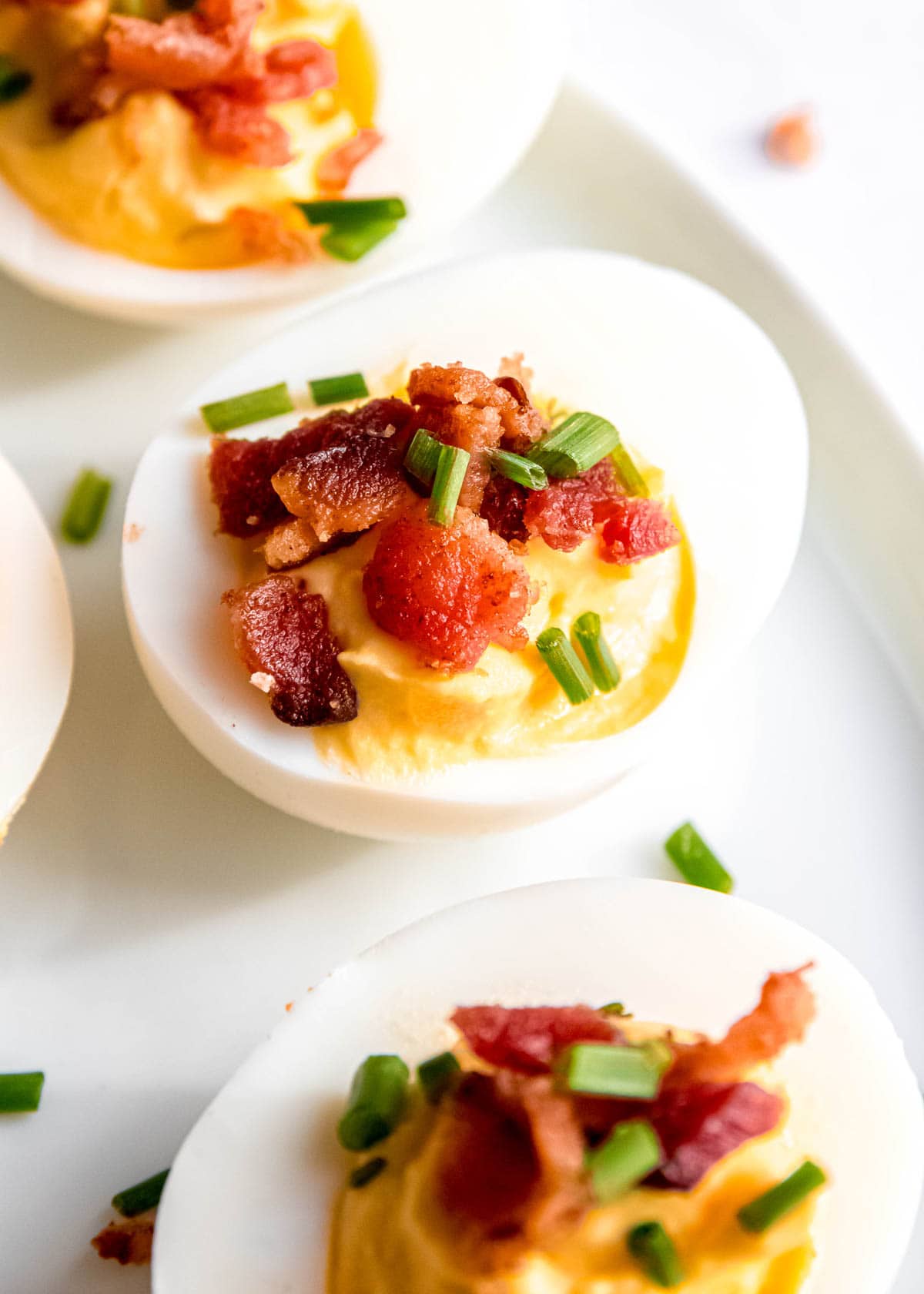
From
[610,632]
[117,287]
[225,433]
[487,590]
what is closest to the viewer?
[487,590]

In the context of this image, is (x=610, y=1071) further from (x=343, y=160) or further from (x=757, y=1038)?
(x=343, y=160)

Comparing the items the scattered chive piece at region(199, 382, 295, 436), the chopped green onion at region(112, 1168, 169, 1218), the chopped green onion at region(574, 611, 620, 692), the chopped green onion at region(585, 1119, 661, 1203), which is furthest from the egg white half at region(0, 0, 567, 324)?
the chopped green onion at region(585, 1119, 661, 1203)

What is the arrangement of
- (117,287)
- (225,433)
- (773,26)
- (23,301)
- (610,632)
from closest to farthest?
(610,632) → (225,433) → (117,287) → (23,301) → (773,26)

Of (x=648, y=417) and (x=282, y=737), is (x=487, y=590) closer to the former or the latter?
(x=282, y=737)

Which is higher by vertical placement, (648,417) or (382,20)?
(382,20)

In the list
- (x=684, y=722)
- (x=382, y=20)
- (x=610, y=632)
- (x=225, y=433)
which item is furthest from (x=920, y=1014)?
(x=382, y=20)

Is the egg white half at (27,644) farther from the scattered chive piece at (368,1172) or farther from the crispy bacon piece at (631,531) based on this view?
the crispy bacon piece at (631,531)

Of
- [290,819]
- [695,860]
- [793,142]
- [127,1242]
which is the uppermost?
[793,142]

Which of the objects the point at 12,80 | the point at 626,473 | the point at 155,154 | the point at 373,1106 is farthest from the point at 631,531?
the point at 12,80
